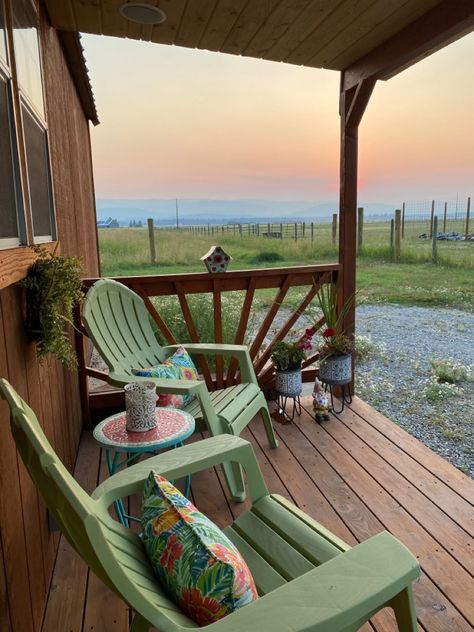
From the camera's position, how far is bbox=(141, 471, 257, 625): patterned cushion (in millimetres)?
779

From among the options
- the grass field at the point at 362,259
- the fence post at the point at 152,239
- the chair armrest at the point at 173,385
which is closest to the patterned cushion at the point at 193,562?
the chair armrest at the point at 173,385

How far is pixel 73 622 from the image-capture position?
1.42m

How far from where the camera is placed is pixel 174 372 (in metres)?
2.22

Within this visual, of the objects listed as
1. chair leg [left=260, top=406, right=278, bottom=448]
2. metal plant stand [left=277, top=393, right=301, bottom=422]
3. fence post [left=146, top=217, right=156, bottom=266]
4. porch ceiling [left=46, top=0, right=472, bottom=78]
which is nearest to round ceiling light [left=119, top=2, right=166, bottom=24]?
porch ceiling [left=46, top=0, right=472, bottom=78]

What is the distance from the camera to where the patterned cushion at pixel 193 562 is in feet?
2.56

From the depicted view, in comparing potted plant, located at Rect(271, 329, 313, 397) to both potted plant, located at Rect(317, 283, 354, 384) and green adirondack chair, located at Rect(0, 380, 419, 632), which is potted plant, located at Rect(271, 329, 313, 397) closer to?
potted plant, located at Rect(317, 283, 354, 384)

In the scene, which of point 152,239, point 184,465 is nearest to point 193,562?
point 184,465

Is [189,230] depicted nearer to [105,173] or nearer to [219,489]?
[105,173]

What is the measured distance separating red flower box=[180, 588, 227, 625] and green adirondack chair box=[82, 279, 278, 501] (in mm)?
1093

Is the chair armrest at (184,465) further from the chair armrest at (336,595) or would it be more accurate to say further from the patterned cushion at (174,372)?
the patterned cushion at (174,372)

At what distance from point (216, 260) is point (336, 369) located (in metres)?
1.09

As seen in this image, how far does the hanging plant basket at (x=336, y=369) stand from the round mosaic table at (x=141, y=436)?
1343mm

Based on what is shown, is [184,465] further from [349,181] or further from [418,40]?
[349,181]

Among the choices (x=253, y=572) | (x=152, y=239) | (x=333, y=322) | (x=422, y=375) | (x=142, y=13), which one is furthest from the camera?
(x=152, y=239)
